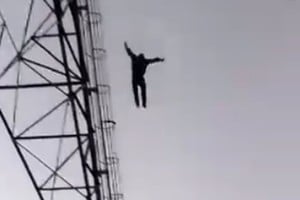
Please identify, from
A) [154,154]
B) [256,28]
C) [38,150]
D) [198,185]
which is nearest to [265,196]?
[198,185]

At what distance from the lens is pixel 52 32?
11.6 meters

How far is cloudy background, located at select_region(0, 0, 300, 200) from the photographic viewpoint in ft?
38.1

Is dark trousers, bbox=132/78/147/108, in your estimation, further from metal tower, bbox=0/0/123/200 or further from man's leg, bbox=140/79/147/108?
metal tower, bbox=0/0/123/200

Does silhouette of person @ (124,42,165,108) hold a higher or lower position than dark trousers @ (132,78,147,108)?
higher

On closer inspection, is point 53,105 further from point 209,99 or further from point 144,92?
point 209,99

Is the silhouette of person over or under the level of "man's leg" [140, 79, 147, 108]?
over

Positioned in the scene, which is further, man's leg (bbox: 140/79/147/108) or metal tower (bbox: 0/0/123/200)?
man's leg (bbox: 140/79/147/108)

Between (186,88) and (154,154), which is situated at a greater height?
(186,88)

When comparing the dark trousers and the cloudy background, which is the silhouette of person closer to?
the dark trousers

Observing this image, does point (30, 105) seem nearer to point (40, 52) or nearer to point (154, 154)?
point (40, 52)

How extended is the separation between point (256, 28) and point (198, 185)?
2722mm

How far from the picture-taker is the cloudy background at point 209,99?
11.6 m

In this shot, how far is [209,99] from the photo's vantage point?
38.7 feet

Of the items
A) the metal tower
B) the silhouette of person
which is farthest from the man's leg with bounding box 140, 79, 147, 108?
the metal tower
